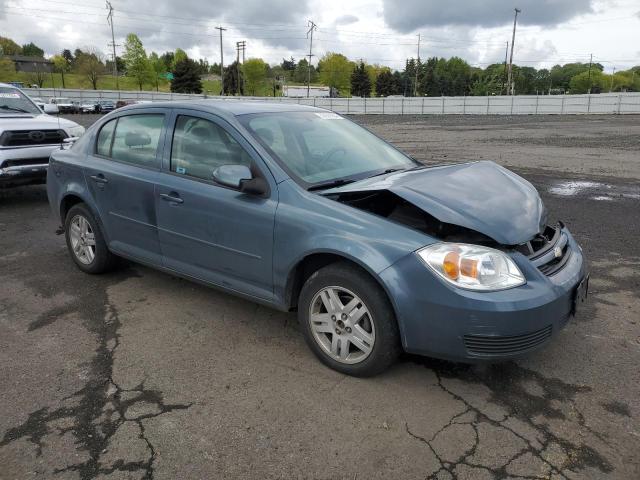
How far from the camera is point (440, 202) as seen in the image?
10.3 feet

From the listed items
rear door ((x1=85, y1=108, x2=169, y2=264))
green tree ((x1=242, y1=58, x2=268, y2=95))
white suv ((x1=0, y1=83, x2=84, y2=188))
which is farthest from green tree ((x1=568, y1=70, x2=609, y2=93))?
rear door ((x1=85, y1=108, x2=169, y2=264))

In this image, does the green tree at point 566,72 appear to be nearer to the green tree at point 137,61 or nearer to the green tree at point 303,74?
the green tree at point 303,74

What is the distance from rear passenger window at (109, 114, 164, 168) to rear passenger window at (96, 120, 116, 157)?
2.7 inches

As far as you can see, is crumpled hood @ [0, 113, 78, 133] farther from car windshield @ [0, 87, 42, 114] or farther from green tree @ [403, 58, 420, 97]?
green tree @ [403, 58, 420, 97]

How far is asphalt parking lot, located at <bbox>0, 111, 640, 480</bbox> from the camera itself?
2531 mm

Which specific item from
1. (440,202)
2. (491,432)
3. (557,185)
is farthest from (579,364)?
(557,185)

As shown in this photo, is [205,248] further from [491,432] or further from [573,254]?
[573,254]

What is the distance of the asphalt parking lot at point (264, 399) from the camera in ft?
8.30

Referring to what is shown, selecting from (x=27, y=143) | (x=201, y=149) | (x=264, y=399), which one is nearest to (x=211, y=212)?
(x=201, y=149)

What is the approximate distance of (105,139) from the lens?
4.82m

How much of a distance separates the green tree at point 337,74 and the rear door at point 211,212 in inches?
4210

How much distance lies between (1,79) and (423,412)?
9572cm

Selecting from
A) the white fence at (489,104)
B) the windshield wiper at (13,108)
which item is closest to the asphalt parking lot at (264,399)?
the windshield wiper at (13,108)

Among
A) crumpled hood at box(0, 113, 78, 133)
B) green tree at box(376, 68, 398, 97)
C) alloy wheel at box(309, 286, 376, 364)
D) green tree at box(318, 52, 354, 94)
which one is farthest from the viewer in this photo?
green tree at box(376, 68, 398, 97)
